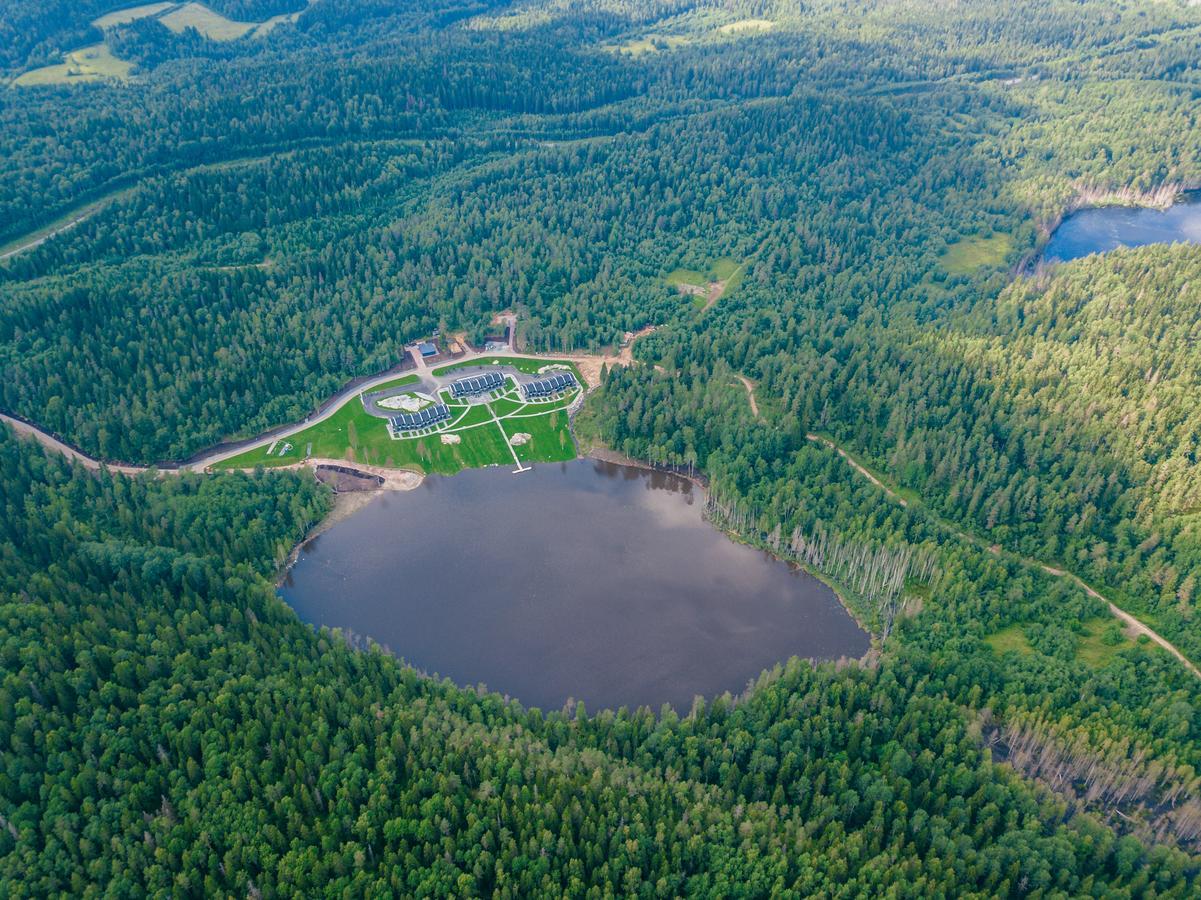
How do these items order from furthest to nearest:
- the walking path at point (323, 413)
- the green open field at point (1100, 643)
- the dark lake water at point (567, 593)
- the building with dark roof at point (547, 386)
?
the building with dark roof at point (547, 386)
the walking path at point (323, 413)
the dark lake water at point (567, 593)
the green open field at point (1100, 643)

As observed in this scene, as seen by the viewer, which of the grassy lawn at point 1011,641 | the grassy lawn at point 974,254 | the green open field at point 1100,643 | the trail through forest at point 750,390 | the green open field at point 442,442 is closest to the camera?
the green open field at point 1100,643

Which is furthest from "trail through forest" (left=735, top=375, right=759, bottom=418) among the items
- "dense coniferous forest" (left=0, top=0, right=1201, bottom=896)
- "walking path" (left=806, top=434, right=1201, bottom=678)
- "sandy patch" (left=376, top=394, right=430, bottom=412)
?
"sandy patch" (left=376, top=394, right=430, bottom=412)

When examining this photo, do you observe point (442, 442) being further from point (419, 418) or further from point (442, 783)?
point (442, 783)

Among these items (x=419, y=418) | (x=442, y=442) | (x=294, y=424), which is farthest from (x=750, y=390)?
(x=294, y=424)

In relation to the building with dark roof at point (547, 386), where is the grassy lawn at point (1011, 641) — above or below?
below

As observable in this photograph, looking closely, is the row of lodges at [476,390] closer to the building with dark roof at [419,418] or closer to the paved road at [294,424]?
the building with dark roof at [419,418]

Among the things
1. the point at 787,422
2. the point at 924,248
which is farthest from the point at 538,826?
the point at 924,248

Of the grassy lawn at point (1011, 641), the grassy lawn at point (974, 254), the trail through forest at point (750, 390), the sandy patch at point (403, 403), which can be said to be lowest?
the grassy lawn at point (1011, 641)

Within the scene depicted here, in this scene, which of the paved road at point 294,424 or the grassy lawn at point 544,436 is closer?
the paved road at point 294,424

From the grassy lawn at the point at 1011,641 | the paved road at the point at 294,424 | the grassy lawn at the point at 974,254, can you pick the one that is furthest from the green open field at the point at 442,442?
the grassy lawn at the point at 974,254
